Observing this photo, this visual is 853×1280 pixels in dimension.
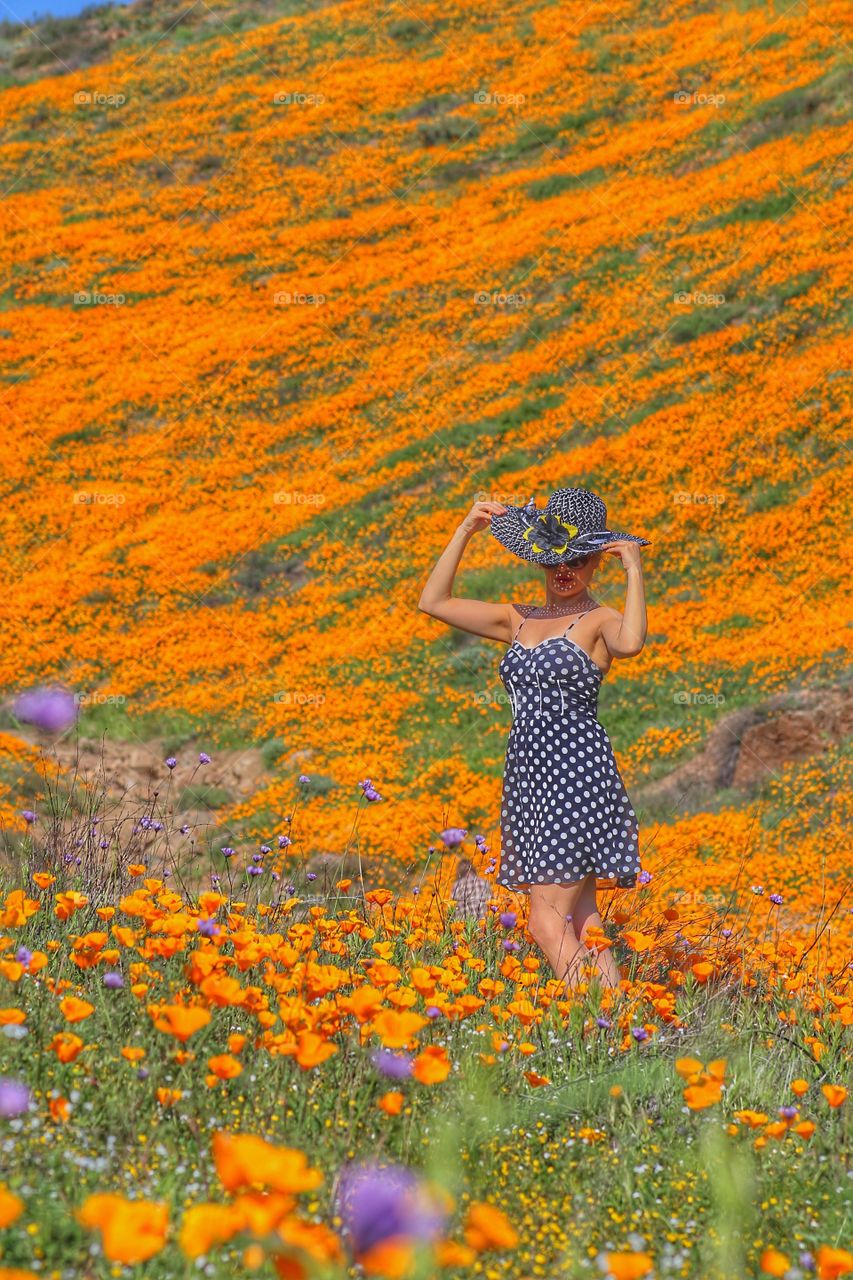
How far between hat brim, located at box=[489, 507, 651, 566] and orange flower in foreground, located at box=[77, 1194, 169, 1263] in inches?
130

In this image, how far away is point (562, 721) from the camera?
14.5ft

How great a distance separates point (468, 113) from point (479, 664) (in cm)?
2582

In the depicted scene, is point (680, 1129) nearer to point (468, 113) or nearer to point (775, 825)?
point (775, 825)

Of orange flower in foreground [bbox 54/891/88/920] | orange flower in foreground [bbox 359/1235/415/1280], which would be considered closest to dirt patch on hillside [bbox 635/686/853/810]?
orange flower in foreground [bbox 54/891/88/920]

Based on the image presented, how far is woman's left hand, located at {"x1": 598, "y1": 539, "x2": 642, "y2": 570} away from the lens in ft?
13.9

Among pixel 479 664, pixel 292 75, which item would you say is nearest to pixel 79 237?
pixel 292 75

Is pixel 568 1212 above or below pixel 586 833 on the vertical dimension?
above

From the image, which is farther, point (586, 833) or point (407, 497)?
point (407, 497)

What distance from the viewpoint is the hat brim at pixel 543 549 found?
4422mm

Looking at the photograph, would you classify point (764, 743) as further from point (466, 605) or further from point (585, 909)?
point (585, 909)

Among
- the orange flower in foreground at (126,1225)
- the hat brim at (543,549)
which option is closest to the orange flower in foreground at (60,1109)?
the orange flower in foreground at (126,1225)

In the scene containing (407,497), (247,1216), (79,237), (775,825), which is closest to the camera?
(247,1216)

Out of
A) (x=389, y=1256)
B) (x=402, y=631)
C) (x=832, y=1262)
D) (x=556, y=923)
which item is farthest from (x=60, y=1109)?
(x=402, y=631)

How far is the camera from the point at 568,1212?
88.5 inches
